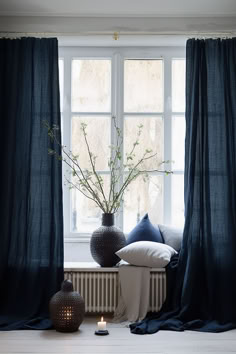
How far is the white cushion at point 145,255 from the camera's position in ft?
14.8

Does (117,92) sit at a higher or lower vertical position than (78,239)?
higher

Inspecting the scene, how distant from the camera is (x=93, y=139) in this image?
5223mm

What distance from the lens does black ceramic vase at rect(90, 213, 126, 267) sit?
15.3 ft

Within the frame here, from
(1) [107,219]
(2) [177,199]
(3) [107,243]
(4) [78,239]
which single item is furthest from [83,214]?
(2) [177,199]

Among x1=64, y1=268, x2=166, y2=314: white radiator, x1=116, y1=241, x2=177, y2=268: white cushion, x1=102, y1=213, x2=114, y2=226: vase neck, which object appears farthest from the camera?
x1=102, y1=213, x2=114, y2=226: vase neck

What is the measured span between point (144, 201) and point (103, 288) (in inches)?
37.8

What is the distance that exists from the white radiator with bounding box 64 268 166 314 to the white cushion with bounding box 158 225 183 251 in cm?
30

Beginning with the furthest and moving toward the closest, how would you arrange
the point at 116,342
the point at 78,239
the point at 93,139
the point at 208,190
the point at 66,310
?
the point at 93,139
the point at 78,239
the point at 208,190
the point at 66,310
the point at 116,342

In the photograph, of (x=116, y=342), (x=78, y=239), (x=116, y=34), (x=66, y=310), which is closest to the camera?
(x=116, y=342)

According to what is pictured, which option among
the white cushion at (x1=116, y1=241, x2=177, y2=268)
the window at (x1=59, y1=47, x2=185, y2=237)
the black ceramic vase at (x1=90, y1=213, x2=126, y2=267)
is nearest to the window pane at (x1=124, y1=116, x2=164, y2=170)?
the window at (x1=59, y1=47, x2=185, y2=237)

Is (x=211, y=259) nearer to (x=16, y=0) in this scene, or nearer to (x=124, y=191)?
(x=124, y=191)

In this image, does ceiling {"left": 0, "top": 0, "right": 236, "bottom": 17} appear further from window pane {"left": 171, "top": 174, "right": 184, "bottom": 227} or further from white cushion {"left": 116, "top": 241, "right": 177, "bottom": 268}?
white cushion {"left": 116, "top": 241, "right": 177, "bottom": 268}

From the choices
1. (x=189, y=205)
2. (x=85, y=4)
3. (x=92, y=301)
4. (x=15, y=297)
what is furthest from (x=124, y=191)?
(x=85, y=4)

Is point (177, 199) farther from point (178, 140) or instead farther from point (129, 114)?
point (129, 114)
